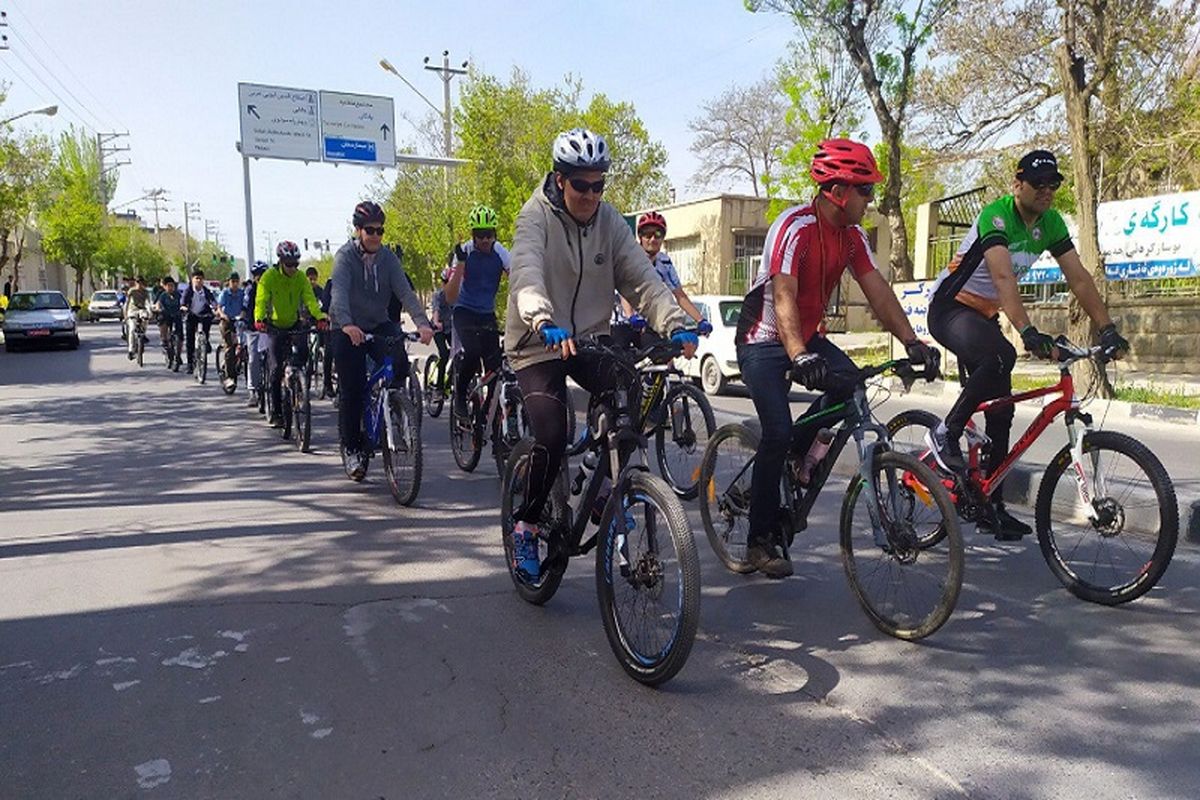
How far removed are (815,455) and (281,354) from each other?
6776mm

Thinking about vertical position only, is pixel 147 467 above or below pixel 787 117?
below

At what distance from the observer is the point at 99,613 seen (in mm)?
4227

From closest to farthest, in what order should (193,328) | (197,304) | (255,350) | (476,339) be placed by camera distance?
(476,339), (255,350), (197,304), (193,328)

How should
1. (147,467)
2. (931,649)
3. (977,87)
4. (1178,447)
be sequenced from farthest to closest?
1. (977,87)
2. (1178,447)
3. (147,467)
4. (931,649)

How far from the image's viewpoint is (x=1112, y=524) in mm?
4121

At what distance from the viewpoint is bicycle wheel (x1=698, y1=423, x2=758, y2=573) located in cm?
459

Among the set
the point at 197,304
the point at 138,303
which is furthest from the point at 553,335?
the point at 138,303

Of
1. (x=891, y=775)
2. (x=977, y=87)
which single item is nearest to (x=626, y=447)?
(x=891, y=775)

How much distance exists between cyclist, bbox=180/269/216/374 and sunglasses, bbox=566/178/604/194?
1296 centimetres

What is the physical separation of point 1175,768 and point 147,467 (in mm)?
7631

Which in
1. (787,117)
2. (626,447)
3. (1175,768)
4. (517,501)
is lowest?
(1175,768)

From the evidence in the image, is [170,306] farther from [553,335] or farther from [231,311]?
[553,335]

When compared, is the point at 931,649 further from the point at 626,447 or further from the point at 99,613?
the point at 99,613

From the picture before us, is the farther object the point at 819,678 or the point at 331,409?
the point at 331,409
